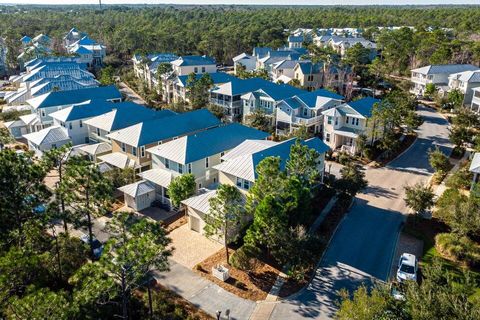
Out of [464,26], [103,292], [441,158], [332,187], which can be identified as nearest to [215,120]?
[332,187]

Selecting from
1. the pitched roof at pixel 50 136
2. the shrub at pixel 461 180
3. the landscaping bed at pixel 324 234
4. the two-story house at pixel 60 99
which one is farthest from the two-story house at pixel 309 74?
the pitched roof at pixel 50 136

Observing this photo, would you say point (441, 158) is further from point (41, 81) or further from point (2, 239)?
point (41, 81)

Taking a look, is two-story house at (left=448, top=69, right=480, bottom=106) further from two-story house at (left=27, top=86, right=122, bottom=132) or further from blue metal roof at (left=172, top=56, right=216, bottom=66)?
two-story house at (left=27, top=86, right=122, bottom=132)

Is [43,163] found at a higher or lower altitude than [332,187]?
higher

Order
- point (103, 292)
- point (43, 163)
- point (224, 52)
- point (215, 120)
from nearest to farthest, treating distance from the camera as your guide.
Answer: point (103, 292), point (43, 163), point (215, 120), point (224, 52)

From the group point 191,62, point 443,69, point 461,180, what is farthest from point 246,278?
point 443,69

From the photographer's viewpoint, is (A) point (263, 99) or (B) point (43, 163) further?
(A) point (263, 99)
